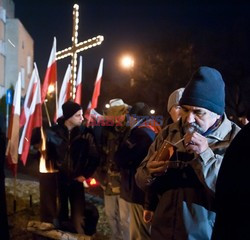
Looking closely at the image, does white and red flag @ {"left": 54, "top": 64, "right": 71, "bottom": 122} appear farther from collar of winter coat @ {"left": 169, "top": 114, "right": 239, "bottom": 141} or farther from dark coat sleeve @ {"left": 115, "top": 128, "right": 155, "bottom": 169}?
collar of winter coat @ {"left": 169, "top": 114, "right": 239, "bottom": 141}

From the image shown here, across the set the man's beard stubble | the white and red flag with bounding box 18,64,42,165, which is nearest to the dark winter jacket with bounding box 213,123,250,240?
the man's beard stubble

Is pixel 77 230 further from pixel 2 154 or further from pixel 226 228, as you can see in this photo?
pixel 226 228

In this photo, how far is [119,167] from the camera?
15.3 feet

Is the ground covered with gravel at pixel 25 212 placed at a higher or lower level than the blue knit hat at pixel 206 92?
lower

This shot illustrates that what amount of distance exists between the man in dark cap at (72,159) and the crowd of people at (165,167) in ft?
0.05

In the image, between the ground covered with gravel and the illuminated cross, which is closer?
the ground covered with gravel

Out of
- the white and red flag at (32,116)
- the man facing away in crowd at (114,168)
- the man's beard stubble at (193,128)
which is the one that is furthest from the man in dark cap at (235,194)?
the white and red flag at (32,116)

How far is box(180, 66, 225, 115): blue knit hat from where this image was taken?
252 cm

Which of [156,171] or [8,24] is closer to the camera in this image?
[156,171]

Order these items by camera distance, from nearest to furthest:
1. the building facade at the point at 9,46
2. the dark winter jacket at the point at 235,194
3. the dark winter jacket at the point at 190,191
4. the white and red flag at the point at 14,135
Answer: the dark winter jacket at the point at 235,194, the dark winter jacket at the point at 190,191, the white and red flag at the point at 14,135, the building facade at the point at 9,46

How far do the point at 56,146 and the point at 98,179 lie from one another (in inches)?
32.0

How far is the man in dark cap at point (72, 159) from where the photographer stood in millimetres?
5242

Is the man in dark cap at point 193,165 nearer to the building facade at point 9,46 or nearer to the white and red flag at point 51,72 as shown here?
the white and red flag at point 51,72

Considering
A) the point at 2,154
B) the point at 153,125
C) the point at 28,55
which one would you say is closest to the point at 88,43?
the point at 153,125
